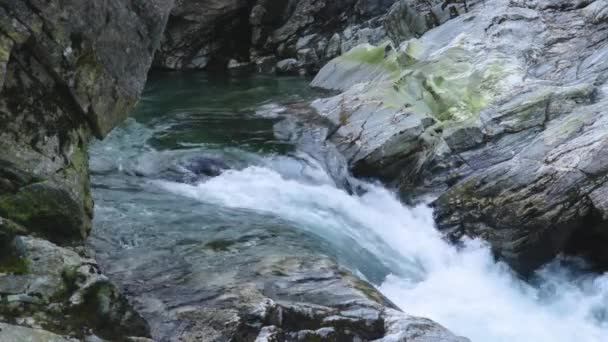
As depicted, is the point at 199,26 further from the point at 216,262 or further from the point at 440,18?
the point at 216,262

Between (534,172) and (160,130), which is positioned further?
(160,130)

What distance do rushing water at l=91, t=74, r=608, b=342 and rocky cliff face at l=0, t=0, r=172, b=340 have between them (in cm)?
157

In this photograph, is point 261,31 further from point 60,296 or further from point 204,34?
point 60,296

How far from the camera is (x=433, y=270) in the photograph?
10.7 meters

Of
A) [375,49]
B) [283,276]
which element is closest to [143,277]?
[283,276]

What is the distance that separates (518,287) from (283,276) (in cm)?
482

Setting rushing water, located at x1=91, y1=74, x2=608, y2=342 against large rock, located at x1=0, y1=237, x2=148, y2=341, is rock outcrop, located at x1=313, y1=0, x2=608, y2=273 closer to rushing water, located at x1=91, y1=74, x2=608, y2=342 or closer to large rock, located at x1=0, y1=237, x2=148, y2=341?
rushing water, located at x1=91, y1=74, x2=608, y2=342

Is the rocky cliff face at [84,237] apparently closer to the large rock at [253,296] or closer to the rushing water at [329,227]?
the large rock at [253,296]

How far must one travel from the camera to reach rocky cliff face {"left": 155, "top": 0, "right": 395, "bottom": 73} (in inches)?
1197

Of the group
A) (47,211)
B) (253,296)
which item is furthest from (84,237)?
(253,296)

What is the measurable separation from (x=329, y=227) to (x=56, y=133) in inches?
221

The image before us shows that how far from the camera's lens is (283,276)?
24.7 feet

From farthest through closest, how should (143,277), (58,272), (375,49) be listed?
1. (375,49)
2. (143,277)
3. (58,272)

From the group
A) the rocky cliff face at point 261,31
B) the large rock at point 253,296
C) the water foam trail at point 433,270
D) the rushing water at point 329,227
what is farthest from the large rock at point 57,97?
the rocky cliff face at point 261,31
